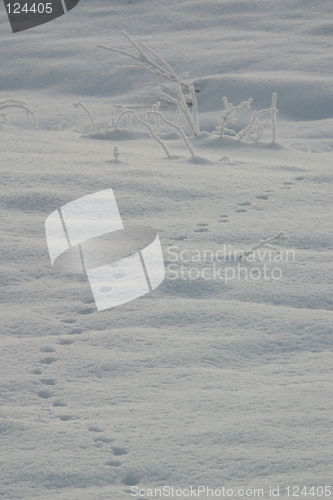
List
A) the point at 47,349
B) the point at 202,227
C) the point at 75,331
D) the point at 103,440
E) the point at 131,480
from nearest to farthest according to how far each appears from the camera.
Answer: the point at 131,480 → the point at 103,440 → the point at 47,349 → the point at 75,331 → the point at 202,227

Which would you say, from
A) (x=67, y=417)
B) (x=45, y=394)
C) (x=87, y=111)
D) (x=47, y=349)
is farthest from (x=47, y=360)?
(x=87, y=111)

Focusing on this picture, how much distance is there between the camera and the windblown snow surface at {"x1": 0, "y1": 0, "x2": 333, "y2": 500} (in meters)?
1.60

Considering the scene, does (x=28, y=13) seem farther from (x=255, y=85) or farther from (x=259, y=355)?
(x=259, y=355)

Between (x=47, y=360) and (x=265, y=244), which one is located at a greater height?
(x=47, y=360)

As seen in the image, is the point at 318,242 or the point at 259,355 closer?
the point at 259,355

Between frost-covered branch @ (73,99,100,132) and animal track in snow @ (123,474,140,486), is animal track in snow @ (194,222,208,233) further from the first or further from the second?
frost-covered branch @ (73,99,100,132)

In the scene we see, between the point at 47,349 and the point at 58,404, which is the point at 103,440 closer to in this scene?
the point at 58,404

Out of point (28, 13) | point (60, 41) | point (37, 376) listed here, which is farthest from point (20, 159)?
point (28, 13)

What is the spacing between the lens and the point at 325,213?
3115 mm

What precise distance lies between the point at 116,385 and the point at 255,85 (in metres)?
4.71

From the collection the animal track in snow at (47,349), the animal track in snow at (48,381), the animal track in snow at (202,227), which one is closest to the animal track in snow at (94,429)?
the animal track in snow at (48,381)

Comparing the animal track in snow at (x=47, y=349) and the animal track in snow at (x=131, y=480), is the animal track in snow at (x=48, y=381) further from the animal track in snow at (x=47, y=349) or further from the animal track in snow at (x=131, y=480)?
the animal track in snow at (x=131, y=480)

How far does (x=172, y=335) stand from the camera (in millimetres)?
2145

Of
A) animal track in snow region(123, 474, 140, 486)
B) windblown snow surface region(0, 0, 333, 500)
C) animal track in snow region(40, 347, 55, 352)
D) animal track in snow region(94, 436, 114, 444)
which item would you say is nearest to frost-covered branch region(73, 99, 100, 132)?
windblown snow surface region(0, 0, 333, 500)
